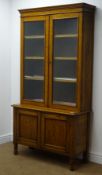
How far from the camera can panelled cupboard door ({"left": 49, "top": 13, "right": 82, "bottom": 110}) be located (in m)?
3.83

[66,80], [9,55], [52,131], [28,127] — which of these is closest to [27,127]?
[28,127]

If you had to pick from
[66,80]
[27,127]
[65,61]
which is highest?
[65,61]

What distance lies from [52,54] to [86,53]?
0.48 meters

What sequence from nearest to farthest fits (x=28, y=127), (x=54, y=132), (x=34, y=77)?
(x=54, y=132) < (x=28, y=127) < (x=34, y=77)

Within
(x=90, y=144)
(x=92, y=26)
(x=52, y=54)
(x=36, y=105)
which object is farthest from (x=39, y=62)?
(x=90, y=144)

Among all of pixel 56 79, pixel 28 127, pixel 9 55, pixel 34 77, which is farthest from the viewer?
pixel 9 55

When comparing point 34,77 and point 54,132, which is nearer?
point 54,132

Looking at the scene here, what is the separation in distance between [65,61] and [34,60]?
54cm

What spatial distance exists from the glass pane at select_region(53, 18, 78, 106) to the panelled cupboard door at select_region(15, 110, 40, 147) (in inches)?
15.4

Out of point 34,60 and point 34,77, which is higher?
point 34,60

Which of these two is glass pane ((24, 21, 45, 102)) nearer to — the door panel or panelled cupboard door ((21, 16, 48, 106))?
panelled cupboard door ((21, 16, 48, 106))

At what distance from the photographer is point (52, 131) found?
3.96 m

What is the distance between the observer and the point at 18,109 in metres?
4.29

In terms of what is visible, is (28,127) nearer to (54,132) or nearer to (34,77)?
(54,132)
